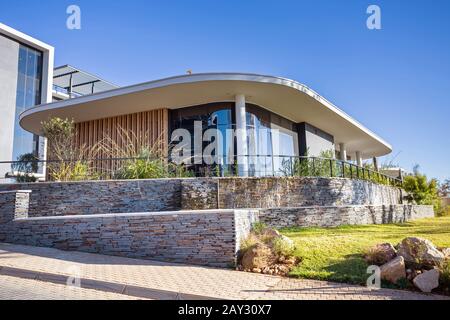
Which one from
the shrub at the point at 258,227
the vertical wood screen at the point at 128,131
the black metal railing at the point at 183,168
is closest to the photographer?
the shrub at the point at 258,227

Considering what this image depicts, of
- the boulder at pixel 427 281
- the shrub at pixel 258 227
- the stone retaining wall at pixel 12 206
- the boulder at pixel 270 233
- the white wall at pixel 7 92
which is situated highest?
the white wall at pixel 7 92

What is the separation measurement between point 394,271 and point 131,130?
517 inches

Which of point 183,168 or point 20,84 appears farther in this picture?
point 20,84

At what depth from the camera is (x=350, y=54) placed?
40.0ft

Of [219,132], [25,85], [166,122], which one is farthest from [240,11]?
[25,85]

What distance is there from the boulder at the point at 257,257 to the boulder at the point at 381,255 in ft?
6.34

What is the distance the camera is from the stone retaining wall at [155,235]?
24.1ft

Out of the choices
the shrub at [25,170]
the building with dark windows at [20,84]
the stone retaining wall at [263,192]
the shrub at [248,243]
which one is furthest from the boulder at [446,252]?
the building with dark windows at [20,84]

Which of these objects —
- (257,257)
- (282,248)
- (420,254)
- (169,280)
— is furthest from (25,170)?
(420,254)

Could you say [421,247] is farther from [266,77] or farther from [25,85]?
[25,85]

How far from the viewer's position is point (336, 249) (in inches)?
300

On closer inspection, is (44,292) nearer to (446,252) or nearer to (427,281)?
(427,281)

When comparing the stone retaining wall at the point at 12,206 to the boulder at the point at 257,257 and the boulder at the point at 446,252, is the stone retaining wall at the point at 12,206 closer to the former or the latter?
the boulder at the point at 257,257
